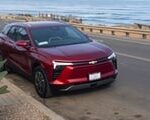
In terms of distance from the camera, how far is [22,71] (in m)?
12.1

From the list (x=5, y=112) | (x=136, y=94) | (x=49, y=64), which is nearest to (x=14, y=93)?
(x=49, y=64)

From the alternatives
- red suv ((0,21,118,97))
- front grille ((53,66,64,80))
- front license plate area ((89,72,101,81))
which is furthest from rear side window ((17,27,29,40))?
front license plate area ((89,72,101,81))

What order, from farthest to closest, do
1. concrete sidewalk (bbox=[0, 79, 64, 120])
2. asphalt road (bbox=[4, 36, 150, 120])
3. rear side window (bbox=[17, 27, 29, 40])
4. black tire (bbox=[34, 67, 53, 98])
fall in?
1. rear side window (bbox=[17, 27, 29, 40])
2. black tire (bbox=[34, 67, 53, 98])
3. asphalt road (bbox=[4, 36, 150, 120])
4. concrete sidewalk (bbox=[0, 79, 64, 120])

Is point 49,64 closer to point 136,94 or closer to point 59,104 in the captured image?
point 59,104

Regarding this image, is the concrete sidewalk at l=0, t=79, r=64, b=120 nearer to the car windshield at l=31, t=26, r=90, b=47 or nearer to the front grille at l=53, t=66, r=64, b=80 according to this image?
the front grille at l=53, t=66, r=64, b=80

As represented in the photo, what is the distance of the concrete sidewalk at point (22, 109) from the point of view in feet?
27.1

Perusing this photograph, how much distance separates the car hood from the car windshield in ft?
1.08

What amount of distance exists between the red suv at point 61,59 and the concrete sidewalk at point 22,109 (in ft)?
2.48

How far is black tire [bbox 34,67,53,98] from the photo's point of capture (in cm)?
1035

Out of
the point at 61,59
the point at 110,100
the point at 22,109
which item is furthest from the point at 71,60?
the point at 22,109

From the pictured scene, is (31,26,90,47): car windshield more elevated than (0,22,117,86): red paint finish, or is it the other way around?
(31,26,90,47): car windshield

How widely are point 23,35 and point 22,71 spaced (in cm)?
86

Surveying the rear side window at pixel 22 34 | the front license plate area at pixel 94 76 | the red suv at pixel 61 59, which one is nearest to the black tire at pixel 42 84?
the red suv at pixel 61 59

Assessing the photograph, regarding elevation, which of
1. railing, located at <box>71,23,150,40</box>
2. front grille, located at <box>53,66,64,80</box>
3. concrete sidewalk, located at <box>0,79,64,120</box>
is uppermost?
front grille, located at <box>53,66,64,80</box>
